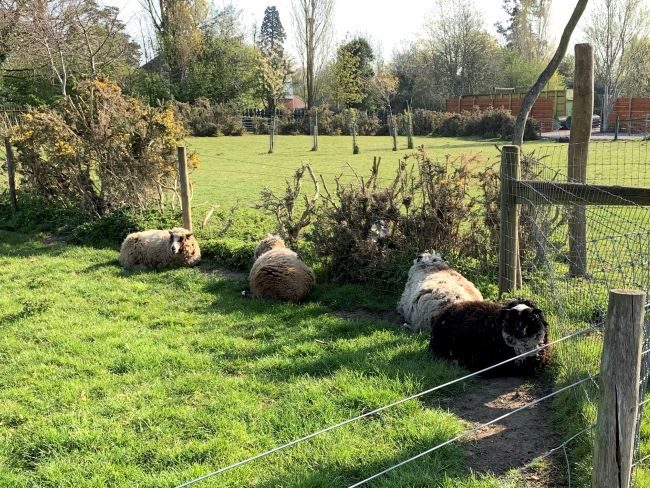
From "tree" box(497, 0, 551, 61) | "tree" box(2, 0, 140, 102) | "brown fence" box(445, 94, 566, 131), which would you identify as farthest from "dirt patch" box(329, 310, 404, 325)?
"tree" box(497, 0, 551, 61)

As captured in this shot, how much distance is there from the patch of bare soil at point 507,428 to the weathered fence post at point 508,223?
5.84 feet

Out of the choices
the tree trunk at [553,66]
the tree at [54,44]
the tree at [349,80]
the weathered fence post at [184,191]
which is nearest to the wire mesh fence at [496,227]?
the tree trunk at [553,66]

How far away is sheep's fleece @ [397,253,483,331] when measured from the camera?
18.2ft

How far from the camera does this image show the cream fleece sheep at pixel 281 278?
6.86 metres

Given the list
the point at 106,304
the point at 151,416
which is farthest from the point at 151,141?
the point at 151,416

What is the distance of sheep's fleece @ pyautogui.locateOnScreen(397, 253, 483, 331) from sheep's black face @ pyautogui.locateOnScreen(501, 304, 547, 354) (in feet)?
2.80

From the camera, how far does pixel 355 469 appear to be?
344 centimetres

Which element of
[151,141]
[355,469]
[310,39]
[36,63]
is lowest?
[355,469]

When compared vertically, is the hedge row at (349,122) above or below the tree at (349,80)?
below

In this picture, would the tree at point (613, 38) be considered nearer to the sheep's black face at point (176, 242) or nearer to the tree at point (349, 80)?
the tree at point (349, 80)

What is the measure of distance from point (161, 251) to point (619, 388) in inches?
292

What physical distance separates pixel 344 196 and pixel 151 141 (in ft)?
17.1

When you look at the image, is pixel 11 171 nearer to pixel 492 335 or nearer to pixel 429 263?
pixel 429 263

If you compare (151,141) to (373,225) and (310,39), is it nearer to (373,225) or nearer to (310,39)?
(373,225)
